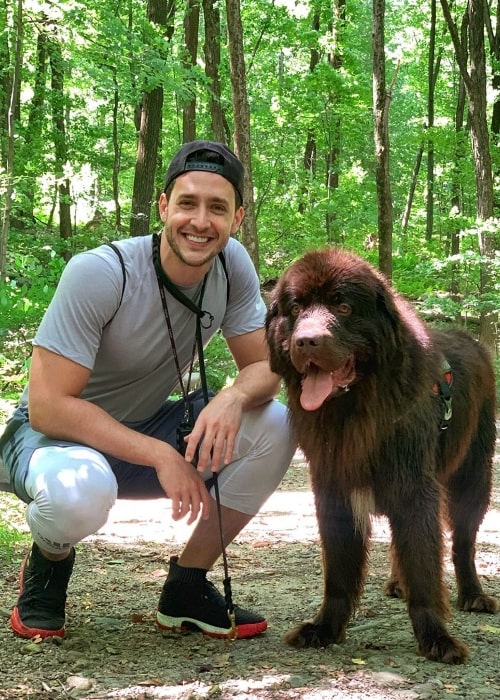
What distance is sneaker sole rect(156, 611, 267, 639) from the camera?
9.44 feet

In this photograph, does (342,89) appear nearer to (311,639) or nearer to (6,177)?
(6,177)

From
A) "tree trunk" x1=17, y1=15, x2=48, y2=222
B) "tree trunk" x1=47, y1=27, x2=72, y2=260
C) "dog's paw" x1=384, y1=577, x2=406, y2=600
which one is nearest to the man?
"dog's paw" x1=384, y1=577, x2=406, y2=600

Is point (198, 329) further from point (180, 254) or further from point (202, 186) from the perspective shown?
point (202, 186)

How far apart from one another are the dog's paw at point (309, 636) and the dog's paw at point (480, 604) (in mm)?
851

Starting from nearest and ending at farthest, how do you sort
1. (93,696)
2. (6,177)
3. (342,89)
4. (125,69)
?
(93,696) → (6,177) → (125,69) → (342,89)

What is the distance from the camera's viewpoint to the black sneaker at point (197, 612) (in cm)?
289

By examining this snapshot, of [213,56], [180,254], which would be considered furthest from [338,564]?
[213,56]

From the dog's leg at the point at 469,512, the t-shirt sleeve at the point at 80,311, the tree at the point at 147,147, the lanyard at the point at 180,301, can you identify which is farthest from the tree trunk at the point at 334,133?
the t-shirt sleeve at the point at 80,311

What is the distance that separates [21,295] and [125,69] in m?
4.50

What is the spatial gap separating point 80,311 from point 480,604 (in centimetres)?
225

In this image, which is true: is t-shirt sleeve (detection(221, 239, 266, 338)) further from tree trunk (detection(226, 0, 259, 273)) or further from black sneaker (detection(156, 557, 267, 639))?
tree trunk (detection(226, 0, 259, 273))

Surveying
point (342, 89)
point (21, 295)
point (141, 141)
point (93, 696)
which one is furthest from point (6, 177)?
point (342, 89)

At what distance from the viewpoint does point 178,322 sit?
3.00 metres

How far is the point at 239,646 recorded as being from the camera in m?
2.77
